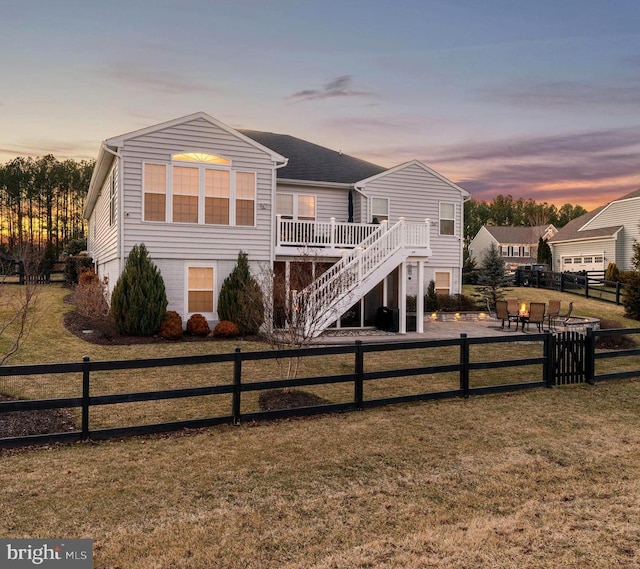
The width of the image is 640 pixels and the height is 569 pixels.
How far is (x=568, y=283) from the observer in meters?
28.0

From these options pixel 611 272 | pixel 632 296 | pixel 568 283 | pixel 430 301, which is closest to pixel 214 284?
pixel 430 301

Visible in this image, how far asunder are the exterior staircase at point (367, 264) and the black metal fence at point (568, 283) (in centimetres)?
1546

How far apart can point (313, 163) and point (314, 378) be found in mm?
15533

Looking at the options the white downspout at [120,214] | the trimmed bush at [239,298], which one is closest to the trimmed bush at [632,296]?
the trimmed bush at [239,298]

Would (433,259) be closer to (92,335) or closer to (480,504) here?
(92,335)

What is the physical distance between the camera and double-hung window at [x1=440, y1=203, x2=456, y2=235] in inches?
849

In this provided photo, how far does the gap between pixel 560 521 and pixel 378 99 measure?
67.6 ft

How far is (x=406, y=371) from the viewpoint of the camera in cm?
770

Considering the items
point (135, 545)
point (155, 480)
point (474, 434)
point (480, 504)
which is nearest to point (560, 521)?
point (480, 504)

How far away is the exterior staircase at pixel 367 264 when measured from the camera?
14.1m

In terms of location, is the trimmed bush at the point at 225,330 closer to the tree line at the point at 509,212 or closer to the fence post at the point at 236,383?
the fence post at the point at 236,383

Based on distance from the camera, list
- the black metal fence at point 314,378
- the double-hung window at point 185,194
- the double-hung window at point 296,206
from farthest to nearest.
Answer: the double-hung window at point 296,206 < the double-hung window at point 185,194 < the black metal fence at point 314,378

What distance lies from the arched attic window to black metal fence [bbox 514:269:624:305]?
21505 mm

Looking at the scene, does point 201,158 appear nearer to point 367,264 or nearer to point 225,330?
point 225,330
